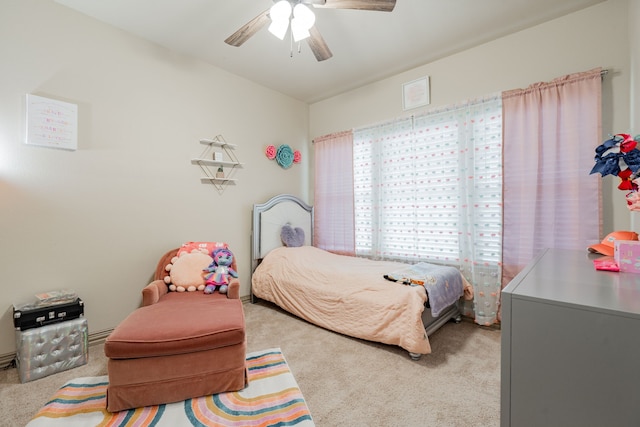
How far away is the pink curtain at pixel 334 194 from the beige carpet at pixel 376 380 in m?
1.47

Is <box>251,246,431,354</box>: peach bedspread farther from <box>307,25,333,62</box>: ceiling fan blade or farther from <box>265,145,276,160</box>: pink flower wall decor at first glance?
<box>307,25,333,62</box>: ceiling fan blade

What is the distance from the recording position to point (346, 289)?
243 cm

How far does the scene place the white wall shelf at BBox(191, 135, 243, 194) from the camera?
119 inches

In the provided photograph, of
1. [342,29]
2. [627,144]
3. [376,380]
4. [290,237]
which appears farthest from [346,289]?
[342,29]

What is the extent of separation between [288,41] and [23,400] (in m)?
3.29

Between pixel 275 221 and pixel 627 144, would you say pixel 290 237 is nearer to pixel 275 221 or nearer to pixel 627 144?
pixel 275 221

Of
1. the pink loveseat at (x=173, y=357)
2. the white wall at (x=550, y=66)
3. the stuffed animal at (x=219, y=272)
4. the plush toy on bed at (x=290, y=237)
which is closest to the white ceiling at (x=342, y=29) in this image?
the white wall at (x=550, y=66)

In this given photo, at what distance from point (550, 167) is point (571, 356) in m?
2.17

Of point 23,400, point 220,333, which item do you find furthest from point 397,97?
point 23,400

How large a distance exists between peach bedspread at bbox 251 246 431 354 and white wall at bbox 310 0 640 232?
1.71 meters

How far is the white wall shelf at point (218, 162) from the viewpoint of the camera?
3017 millimetres

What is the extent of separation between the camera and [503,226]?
2.50m

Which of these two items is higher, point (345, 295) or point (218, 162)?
point (218, 162)

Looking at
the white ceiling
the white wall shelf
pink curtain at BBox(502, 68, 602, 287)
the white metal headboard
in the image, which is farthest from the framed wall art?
pink curtain at BBox(502, 68, 602, 287)
